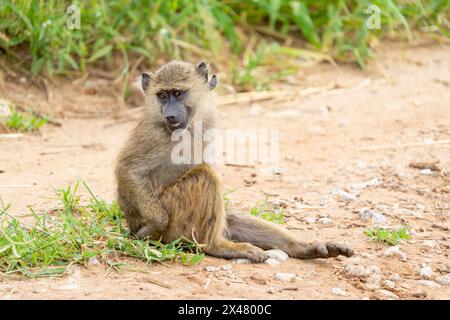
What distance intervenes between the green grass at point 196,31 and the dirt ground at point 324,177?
0.42 metres

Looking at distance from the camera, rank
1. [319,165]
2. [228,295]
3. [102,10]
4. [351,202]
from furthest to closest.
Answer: [102,10] → [319,165] → [351,202] → [228,295]

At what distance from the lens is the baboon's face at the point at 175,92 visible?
18.0 ft

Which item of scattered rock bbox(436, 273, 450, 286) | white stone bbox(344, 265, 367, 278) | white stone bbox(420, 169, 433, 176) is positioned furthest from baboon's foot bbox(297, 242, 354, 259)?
white stone bbox(420, 169, 433, 176)

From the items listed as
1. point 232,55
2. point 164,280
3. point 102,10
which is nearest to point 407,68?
point 232,55

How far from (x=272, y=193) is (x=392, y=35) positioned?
209 inches

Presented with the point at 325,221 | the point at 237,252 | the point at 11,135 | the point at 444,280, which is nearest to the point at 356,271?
the point at 444,280

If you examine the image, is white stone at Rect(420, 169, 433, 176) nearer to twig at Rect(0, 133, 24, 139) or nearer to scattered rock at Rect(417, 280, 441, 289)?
scattered rock at Rect(417, 280, 441, 289)

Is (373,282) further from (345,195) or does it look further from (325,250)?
(345,195)

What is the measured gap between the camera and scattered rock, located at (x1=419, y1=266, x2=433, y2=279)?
503 cm

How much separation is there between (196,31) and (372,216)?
4866mm

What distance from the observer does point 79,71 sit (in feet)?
31.5

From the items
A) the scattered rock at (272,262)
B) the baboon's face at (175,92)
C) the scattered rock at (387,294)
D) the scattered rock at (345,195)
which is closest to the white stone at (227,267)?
the scattered rock at (272,262)

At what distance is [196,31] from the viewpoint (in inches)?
400

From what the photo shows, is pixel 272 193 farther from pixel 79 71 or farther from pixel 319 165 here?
pixel 79 71
